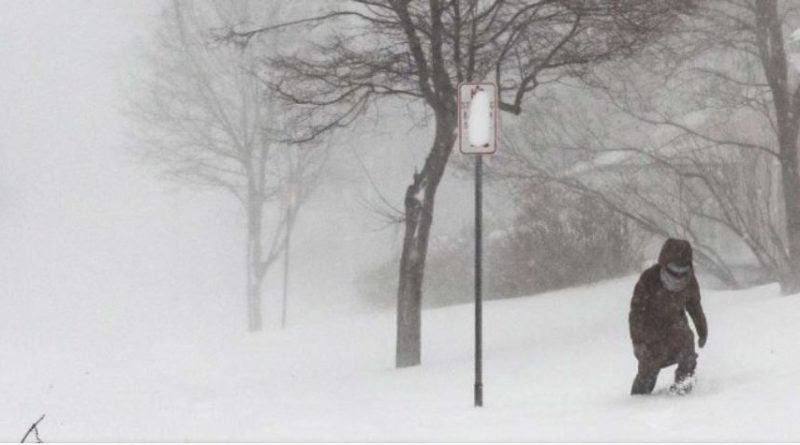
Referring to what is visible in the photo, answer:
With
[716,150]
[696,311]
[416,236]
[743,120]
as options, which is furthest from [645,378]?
[743,120]

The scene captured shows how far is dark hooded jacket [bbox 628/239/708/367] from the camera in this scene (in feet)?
22.3

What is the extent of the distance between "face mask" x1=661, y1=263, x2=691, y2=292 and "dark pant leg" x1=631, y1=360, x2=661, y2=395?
65cm

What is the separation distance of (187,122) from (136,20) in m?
40.2

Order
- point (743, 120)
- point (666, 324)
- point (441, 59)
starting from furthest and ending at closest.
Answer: point (743, 120), point (441, 59), point (666, 324)

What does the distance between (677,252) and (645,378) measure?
44.3 inches

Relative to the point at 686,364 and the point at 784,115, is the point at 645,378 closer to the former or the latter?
the point at 686,364

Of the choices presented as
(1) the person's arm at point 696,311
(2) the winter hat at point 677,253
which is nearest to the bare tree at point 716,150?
(1) the person's arm at point 696,311

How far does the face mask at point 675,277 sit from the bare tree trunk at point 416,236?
4.98 m

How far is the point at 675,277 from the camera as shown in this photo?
6676 millimetres

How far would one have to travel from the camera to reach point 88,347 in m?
23.8

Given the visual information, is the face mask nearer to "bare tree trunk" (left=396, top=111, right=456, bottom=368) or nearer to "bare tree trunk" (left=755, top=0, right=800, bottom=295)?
"bare tree trunk" (left=396, top=111, right=456, bottom=368)

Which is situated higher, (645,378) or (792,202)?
(792,202)

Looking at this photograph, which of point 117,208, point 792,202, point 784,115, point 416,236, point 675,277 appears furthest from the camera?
point 117,208

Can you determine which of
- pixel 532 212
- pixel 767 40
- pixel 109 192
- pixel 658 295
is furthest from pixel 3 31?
pixel 658 295
